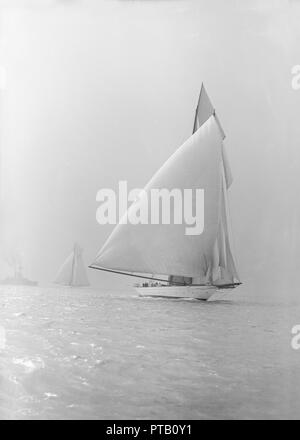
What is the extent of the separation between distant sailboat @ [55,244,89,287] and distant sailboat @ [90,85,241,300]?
102 mm

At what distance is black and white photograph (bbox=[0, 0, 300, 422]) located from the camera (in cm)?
243

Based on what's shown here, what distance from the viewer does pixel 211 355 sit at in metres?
2.36

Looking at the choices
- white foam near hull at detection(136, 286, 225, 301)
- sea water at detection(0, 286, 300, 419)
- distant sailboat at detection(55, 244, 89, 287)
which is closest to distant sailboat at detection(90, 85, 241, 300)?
white foam near hull at detection(136, 286, 225, 301)

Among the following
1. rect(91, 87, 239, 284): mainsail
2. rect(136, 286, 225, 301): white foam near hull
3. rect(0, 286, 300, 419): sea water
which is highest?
rect(91, 87, 239, 284): mainsail

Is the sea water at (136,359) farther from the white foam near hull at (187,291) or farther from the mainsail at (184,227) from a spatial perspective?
the white foam near hull at (187,291)

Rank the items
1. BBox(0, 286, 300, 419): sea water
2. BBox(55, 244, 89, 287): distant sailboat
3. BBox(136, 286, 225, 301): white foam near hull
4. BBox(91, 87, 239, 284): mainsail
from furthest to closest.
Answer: BBox(136, 286, 225, 301): white foam near hull → BBox(91, 87, 239, 284): mainsail → BBox(55, 244, 89, 287): distant sailboat → BBox(0, 286, 300, 419): sea water

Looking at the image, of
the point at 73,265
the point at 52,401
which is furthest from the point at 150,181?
the point at 52,401

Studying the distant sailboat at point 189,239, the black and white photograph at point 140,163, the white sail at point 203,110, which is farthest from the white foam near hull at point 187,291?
the white sail at point 203,110

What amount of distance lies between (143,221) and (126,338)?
0.62m

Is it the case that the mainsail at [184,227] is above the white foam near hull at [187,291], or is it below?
above

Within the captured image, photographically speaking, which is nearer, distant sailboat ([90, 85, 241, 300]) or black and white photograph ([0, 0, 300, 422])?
black and white photograph ([0, 0, 300, 422])

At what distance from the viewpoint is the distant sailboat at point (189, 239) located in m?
2.58

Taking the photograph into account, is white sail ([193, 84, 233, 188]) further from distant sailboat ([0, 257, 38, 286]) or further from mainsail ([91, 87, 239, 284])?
distant sailboat ([0, 257, 38, 286])
